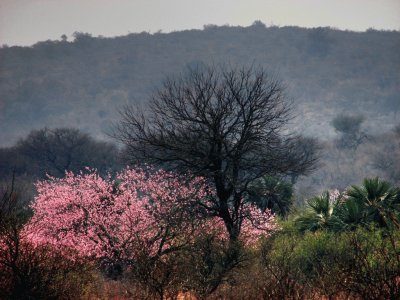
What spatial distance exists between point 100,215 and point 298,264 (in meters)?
7.45

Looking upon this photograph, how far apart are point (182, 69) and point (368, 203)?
123 metres

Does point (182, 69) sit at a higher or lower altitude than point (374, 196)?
higher

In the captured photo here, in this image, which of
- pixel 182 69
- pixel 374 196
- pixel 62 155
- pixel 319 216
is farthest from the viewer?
pixel 182 69

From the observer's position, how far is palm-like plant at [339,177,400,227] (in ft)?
58.1

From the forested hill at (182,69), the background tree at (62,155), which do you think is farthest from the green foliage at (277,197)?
the forested hill at (182,69)

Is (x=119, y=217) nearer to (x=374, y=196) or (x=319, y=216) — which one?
(x=319, y=216)

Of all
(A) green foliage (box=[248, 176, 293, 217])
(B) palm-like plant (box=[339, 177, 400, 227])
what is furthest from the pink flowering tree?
(A) green foliage (box=[248, 176, 293, 217])

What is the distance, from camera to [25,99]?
126 metres

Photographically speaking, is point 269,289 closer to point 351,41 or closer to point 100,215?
point 100,215

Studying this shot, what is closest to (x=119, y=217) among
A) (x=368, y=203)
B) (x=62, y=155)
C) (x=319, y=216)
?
(x=319, y=216)

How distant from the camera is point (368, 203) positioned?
17516 millimetres

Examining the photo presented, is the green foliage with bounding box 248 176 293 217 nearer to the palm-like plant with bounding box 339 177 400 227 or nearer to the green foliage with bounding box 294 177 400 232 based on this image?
the green foliage with bounding box 294 177 400 232

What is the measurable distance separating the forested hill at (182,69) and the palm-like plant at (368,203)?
84.9 m

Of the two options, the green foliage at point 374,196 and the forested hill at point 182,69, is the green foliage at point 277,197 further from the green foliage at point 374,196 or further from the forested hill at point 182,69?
the forested hill at point 182,69
